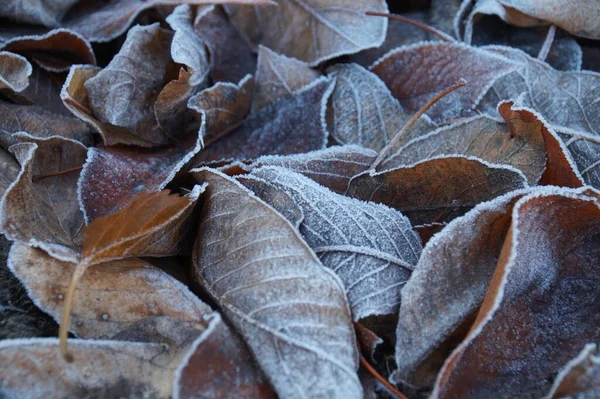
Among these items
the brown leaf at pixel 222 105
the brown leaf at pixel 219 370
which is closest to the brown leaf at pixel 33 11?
the brown leaf at pixel 222 105

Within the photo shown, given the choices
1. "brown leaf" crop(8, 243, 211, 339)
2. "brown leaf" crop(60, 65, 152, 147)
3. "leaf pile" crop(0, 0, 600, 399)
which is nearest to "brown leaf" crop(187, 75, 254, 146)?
"leaf pile" crop(0, 0, 600, 399)

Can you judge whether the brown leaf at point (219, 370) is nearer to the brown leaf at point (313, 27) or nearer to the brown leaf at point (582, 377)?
the brown leaf at point (582, 377)

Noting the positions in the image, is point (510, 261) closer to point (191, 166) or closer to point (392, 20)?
point (191, 166)

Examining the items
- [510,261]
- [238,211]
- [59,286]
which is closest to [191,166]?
[238,211]

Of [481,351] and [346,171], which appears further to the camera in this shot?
[346,171]

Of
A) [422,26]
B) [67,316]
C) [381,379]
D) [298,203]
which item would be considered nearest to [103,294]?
[67,316]

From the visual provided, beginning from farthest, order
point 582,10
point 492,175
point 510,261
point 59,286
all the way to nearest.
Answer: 1. point 582,10
2. point 492,175
3. point 59,286
4. point 510,261
